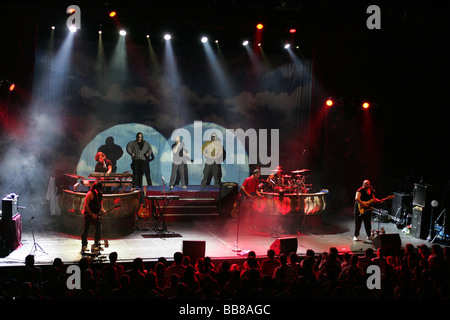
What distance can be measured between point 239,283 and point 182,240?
4.72 m

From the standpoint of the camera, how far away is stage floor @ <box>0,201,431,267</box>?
10193mm

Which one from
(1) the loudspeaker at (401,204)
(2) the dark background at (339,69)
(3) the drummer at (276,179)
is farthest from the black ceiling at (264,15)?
(1) the loudspeaker at (401,204)

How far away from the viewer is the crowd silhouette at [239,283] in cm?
579

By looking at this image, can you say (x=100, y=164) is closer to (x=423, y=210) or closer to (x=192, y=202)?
(x=192, y=202)

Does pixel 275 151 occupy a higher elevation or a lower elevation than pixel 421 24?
lower

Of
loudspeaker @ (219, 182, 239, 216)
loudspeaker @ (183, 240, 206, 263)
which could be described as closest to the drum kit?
loudspeaker @ (219, 182, 239, 216)

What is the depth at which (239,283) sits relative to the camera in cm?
634

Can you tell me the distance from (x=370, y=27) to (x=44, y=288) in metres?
11.8

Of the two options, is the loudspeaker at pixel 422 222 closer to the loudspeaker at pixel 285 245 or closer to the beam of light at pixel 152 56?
the loudspeaker at pixel 285 245

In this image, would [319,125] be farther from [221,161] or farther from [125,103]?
[125,103]

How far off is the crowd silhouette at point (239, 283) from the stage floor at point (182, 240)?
2.81 m

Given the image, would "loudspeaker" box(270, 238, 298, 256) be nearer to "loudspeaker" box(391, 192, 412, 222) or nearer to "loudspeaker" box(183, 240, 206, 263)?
"loudspeaker" box(183, 240, 206, 263)

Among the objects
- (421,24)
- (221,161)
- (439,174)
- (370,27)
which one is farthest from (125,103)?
(439,174)

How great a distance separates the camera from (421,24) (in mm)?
13750
